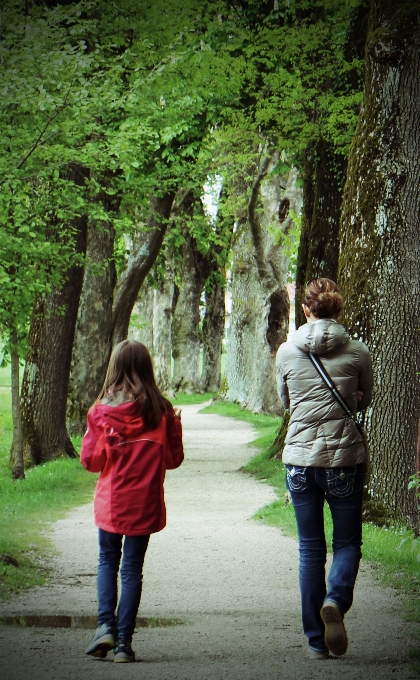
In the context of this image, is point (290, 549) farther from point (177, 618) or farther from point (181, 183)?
point (181, 183)

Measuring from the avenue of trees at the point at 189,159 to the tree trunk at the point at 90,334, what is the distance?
0.04m

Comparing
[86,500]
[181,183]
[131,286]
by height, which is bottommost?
[86,500]

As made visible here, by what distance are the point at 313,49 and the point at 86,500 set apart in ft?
24.3

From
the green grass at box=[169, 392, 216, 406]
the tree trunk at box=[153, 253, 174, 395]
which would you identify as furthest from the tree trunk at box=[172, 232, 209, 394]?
the tree trunk at box=[153, 253, 174, 395]

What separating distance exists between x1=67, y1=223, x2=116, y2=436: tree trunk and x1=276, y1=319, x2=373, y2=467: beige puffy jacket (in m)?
15.9

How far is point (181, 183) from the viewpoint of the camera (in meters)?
20.7

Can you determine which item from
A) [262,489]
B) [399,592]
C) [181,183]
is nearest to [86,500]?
[262,489]

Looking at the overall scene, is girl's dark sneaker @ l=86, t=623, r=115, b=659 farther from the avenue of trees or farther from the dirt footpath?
the avenue of trees

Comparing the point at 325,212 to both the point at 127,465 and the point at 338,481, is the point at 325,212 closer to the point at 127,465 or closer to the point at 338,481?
the point at 338,481

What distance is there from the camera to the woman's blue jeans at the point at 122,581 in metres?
5.28

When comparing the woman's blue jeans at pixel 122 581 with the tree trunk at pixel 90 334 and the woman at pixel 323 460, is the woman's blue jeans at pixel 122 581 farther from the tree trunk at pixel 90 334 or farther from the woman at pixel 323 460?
the tree trunk at pixel 90 334

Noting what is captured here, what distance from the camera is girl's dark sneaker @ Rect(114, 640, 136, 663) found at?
515 cm

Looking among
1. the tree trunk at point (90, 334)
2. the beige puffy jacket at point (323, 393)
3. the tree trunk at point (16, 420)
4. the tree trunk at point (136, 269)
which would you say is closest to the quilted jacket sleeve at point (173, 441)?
the beige puffy jacket at point (323, 393)

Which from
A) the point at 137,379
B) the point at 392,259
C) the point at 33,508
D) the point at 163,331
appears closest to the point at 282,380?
the point at 137,379
